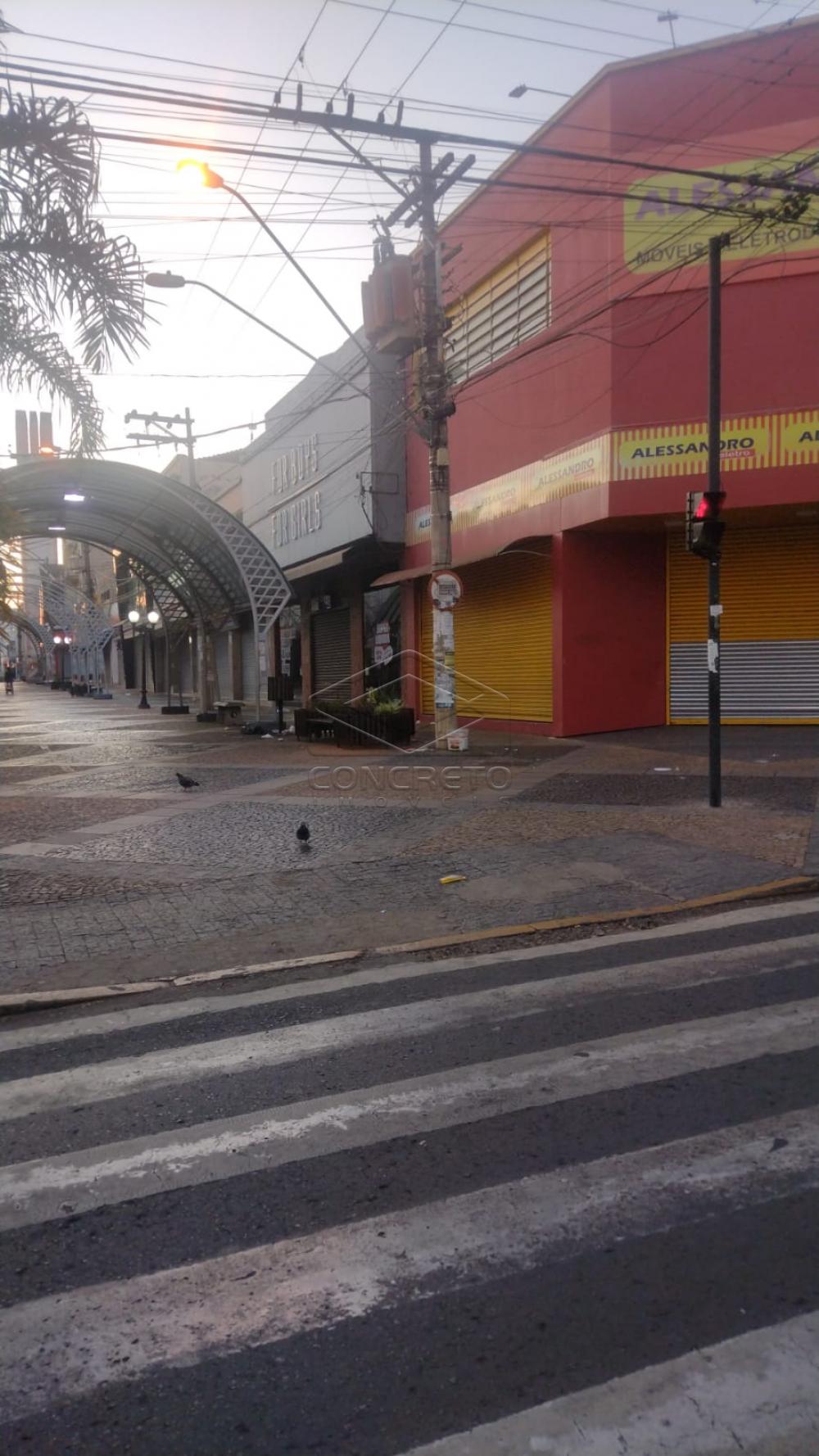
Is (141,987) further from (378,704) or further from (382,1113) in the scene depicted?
(378,704)

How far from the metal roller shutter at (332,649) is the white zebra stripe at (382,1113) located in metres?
24.2

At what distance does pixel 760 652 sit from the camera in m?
18.9

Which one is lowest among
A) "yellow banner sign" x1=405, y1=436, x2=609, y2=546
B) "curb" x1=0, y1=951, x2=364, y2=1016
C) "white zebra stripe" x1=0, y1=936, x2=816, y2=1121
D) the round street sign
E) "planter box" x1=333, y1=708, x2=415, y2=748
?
"curb" x1=0, y1=951, x2=364, y2=1016

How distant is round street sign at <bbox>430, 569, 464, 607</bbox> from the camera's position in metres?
16.6

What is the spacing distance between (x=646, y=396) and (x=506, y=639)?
5760 mm

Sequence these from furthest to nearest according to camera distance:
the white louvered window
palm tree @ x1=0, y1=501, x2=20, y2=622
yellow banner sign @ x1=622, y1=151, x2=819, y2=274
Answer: the white louvered window < yellow banner sign @ x1=622, y1=151, x2=819, y2=274 < palm tree @ x1=0, y1=501, x2=20, y2=622

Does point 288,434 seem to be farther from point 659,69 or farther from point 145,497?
point 659,69

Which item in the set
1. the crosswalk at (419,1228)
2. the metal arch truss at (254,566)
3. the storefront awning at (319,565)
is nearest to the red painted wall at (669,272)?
the storefront awning at (319,565)

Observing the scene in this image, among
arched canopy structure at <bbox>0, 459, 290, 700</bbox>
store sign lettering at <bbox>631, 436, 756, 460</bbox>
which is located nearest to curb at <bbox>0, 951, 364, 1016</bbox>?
store sign lettering at <bbox>631, 436, 756, 460</bbox>

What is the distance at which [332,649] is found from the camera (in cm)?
3075

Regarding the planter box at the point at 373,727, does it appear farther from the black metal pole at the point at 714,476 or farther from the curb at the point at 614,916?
the curb at the point at 614,916

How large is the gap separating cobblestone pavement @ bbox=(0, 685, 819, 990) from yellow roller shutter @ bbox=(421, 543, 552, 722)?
10.7 ft

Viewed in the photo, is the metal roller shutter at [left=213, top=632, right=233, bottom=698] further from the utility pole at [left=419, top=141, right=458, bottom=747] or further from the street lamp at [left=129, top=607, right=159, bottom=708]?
the utility pole at [left=419, top=141, right=458, bottom=747]

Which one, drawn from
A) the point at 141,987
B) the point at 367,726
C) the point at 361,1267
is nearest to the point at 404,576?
the point at 367,726
